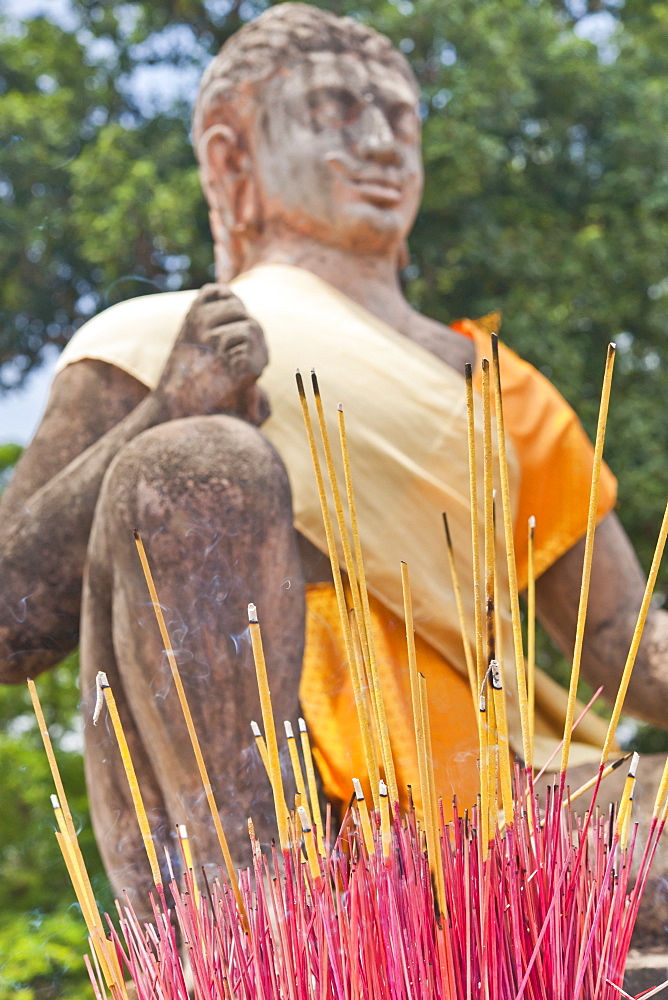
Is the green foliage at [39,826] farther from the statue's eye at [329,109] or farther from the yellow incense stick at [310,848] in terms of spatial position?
the yellow incense stick at [310,848]

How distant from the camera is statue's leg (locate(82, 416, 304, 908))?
4.21 ft

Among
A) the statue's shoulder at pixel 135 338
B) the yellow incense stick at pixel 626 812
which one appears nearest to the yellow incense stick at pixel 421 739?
the yellow incense stick at pixel 626 812

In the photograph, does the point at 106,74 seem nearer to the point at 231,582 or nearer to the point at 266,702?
the point at 231,582

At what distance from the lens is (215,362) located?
1.44 meters

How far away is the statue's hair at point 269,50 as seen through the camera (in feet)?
6.22

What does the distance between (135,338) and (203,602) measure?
477 millimetres

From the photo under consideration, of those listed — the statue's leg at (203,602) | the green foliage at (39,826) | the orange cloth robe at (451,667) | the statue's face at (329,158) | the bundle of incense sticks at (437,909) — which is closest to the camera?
the bundle of incense sticks at (437,909)

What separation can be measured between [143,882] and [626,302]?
8.78 ft

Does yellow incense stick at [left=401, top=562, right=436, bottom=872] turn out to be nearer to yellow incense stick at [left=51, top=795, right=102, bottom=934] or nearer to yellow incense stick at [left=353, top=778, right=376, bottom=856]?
yellow incense stick at [left=353, top=778, right=376, bottom=856]

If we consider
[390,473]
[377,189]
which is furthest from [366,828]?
[377,189]

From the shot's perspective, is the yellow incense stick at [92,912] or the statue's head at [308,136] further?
the statue's head at [308,136]

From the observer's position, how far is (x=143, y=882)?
136 cm

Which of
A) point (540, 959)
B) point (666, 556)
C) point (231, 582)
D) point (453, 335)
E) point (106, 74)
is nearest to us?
point (540, 959)

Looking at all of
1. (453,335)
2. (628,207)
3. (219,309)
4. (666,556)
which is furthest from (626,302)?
(219,309)
